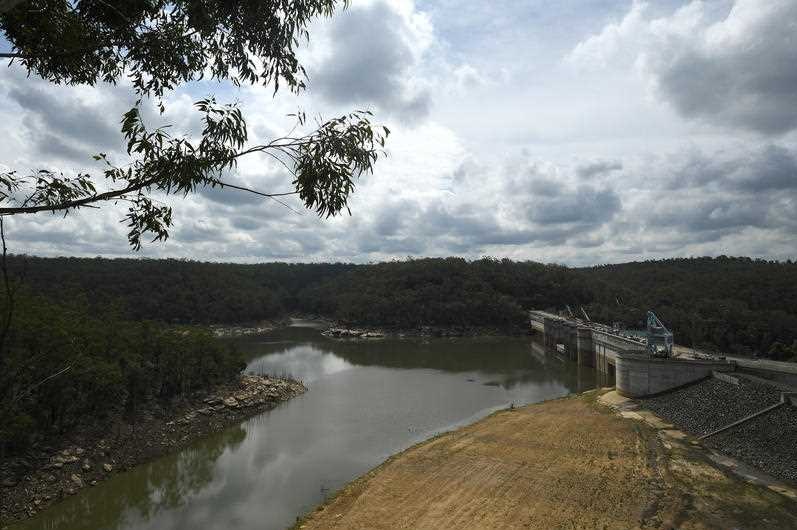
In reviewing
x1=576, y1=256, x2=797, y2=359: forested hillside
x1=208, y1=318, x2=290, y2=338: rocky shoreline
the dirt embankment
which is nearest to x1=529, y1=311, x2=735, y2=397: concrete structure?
the dirt embankment

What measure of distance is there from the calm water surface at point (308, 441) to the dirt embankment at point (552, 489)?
257 cm

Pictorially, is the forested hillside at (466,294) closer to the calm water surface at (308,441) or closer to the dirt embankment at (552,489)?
the calm water surface at (308,441)

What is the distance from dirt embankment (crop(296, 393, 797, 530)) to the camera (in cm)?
1656


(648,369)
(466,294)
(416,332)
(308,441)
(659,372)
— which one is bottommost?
(308,441)

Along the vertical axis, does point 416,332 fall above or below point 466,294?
below

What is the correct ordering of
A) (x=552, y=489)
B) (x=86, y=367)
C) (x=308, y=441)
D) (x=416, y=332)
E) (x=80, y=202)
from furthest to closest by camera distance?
(x=416, y=332) < (x=308, y=441) < (x=86, y=367) < (x=552, y=489) < (x=80, y=202)

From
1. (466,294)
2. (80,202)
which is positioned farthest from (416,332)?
(80,202)

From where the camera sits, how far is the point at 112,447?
24.3 meters

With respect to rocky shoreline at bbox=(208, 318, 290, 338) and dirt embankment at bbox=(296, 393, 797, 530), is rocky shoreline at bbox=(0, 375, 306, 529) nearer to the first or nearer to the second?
dirt embankment at bbox=(296, 393, 797, 530)

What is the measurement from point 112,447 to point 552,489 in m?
20.5

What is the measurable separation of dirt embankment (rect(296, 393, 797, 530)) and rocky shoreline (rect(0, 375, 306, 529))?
11115mm

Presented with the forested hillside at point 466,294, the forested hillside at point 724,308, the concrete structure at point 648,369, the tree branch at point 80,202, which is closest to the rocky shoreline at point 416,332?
the forested hillside at point 466,294

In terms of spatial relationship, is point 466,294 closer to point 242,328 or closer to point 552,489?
point 242,328

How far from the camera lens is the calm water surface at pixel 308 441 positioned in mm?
19156
